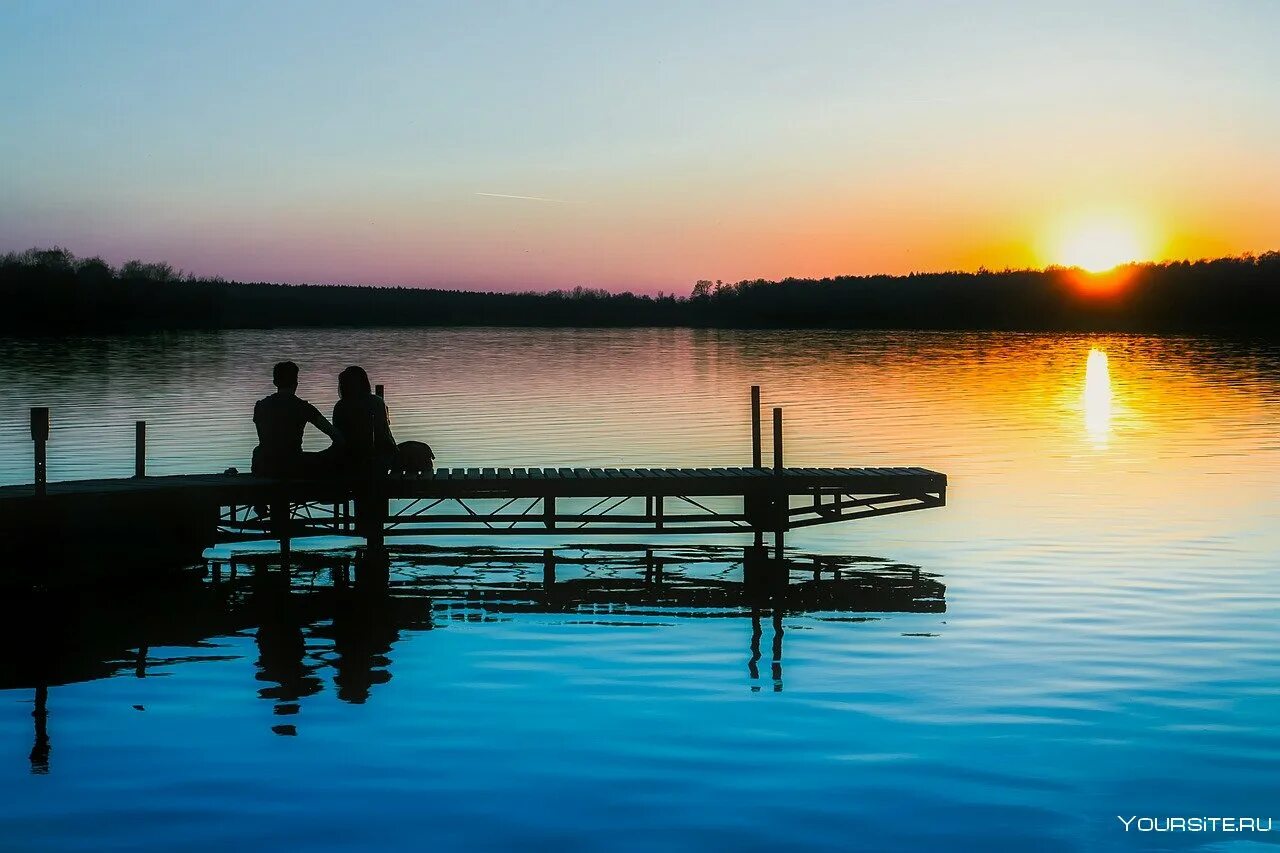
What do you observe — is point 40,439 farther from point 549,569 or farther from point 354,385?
point 549,569

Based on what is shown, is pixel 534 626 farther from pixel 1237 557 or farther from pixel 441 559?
pixel 1237 557

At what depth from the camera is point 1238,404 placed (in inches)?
1912

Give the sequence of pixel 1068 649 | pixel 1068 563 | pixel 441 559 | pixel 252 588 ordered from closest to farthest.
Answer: pixel 1068 649
pixel 252 588
pixel 1068 563
pixel 441 559

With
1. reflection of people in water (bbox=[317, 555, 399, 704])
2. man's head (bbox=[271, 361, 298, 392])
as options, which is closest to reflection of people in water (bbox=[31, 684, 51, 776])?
reflection of people in water (bbox=[317, 555, 399, 704])

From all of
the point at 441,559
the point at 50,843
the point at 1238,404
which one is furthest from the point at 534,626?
the point at 1238,404

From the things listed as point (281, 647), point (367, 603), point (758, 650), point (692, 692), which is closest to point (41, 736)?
point (281, 647)

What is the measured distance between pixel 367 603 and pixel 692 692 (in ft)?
18.9

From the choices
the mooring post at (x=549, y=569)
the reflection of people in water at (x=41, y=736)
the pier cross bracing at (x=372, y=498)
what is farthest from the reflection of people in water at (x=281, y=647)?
the mooring post at (x=549, y=569)

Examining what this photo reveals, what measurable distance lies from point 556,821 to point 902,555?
12.1m

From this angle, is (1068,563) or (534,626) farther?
(1068,563)

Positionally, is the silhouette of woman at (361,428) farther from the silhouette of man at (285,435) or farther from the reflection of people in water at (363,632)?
the reflection of people in water at (363,632)

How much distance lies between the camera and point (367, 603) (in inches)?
600

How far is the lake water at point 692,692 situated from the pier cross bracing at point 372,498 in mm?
565

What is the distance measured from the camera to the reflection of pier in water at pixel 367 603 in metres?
11.8
